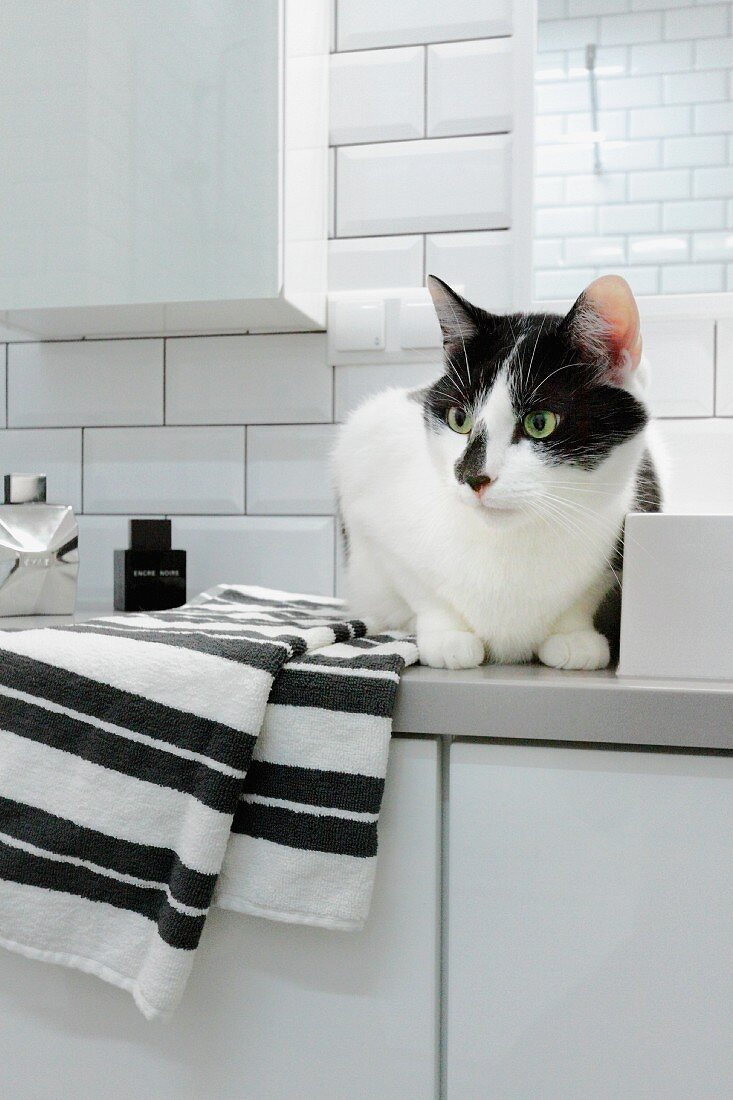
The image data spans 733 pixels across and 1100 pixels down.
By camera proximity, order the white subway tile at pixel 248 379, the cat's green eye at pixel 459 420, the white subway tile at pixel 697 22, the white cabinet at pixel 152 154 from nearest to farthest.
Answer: the cat's green eye at pixel 459 420, the white cabinet at pixel 152 154, the white subway tile at pixel 697 22, the white subway tile at pixel 248 379

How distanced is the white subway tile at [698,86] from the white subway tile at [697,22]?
51 millimetres

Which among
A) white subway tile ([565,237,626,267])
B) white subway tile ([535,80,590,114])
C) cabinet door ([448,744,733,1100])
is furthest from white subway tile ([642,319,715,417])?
cabinet door ([448,744,733,1100])

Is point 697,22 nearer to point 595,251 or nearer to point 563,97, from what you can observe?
point 563,97

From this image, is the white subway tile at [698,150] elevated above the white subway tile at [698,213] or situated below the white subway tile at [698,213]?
above

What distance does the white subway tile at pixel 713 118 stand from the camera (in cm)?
116

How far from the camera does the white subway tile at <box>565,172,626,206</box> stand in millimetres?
1188

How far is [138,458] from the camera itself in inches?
52.1

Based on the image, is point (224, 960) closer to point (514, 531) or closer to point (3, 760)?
point (3, 760)

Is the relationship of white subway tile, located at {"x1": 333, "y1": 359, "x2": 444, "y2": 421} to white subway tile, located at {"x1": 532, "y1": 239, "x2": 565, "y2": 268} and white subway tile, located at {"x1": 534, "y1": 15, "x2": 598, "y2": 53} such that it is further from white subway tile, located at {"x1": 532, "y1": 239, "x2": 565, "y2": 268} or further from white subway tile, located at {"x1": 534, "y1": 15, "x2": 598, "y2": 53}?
white subway tile, located at {"x1": 534, "y1": 15, "x2": 598, "y2": 53}

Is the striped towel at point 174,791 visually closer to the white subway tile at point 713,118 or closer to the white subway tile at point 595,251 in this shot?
the white subway tile at point 595,251

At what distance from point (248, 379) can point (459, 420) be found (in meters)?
0.65

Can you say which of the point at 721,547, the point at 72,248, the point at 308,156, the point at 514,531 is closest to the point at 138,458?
the point at 72,248

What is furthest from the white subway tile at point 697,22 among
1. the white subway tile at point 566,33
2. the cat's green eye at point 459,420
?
the cat's green eye at point 459,420

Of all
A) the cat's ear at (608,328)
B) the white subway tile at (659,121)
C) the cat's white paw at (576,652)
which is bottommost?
the cat's white paw at (576,652)
